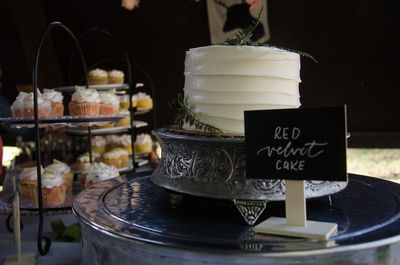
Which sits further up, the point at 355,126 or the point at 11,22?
the point at 11,22

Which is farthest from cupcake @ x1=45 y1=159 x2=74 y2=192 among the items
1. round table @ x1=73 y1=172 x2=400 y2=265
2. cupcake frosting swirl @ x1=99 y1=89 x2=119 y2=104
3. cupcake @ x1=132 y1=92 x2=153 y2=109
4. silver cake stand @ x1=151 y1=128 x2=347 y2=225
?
cupcake @ x1=132 y1=92 x2=153 y2=109

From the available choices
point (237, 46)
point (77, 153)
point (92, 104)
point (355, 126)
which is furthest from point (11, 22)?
point (237, 46)

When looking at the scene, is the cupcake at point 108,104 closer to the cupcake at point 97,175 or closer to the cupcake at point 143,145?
the cupcake at point 97,175

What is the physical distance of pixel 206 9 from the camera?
→ 422 cm

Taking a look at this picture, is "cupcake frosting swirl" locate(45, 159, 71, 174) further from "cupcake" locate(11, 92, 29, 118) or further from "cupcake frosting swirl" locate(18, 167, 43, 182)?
"cupcake" locate(11, 92, 29, 118)

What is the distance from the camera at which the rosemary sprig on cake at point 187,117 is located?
3.44 feet

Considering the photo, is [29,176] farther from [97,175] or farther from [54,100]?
[54,100]

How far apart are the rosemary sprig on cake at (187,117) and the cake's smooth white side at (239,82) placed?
0.9 inches

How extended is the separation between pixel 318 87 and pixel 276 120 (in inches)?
141

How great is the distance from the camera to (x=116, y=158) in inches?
124

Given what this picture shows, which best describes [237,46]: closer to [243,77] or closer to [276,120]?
[243,77]

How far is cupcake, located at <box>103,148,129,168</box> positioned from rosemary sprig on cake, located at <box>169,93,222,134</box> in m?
2.05

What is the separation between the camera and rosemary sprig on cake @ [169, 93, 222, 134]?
1.05 metres

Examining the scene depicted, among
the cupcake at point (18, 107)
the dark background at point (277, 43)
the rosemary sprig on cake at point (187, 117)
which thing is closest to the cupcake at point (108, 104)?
the cupcake at point (18, 107)
